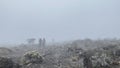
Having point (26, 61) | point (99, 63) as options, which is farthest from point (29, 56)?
point (99, 63)

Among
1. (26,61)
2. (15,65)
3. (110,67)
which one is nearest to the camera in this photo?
(110,67)

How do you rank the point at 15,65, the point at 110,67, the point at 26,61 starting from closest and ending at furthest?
the point at 110,67, the point at 15,65, the point at 26,61

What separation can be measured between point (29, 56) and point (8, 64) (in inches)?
139

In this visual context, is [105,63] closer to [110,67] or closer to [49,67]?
[110,67]

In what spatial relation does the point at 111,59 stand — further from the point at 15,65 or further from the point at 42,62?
the point at 15,65

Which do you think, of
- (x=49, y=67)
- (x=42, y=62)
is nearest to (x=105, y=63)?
(x=49, y=67)

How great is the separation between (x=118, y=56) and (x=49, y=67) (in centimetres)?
618

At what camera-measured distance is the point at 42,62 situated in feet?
69.7

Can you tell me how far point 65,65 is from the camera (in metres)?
19.2

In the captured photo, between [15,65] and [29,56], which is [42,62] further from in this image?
[15,65]

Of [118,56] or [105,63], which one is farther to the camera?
[118,56]

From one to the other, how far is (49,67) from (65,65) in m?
1.39

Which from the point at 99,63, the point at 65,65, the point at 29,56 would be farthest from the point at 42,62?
the point at 99,63

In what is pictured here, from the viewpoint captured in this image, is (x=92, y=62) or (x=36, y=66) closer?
(x=92, y=62)
